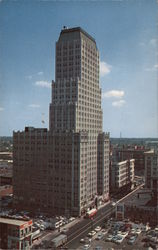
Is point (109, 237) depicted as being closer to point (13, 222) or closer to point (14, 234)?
point (14, 234)

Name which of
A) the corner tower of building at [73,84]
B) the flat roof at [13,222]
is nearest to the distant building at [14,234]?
the flat roof at [13,222]

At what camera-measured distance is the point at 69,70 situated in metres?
64.6

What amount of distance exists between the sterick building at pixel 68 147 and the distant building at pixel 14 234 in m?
19.2

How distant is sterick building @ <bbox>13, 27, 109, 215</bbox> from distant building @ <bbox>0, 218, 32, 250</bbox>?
19.2m

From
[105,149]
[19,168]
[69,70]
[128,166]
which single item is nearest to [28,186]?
[19,168]

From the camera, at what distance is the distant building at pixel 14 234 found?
36781 millimetres

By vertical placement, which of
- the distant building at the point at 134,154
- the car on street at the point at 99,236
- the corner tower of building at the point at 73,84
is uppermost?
the corner tower of building at the point at 73,84

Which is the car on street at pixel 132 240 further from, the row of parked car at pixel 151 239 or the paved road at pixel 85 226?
the paved road at pixel 85 226

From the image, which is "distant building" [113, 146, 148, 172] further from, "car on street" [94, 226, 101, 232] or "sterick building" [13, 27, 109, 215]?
"car on street" [94, 226, 101, 232]

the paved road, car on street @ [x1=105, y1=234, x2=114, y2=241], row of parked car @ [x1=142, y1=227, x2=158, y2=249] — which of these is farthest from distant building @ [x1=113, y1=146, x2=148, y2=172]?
car on street @ [x1=105, y1=234, x2=114, y2=241]

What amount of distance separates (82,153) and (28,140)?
12.8m

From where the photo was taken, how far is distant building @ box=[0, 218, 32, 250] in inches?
1448

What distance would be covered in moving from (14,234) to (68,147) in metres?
23.7

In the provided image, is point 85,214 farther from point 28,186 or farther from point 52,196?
point 28,186
